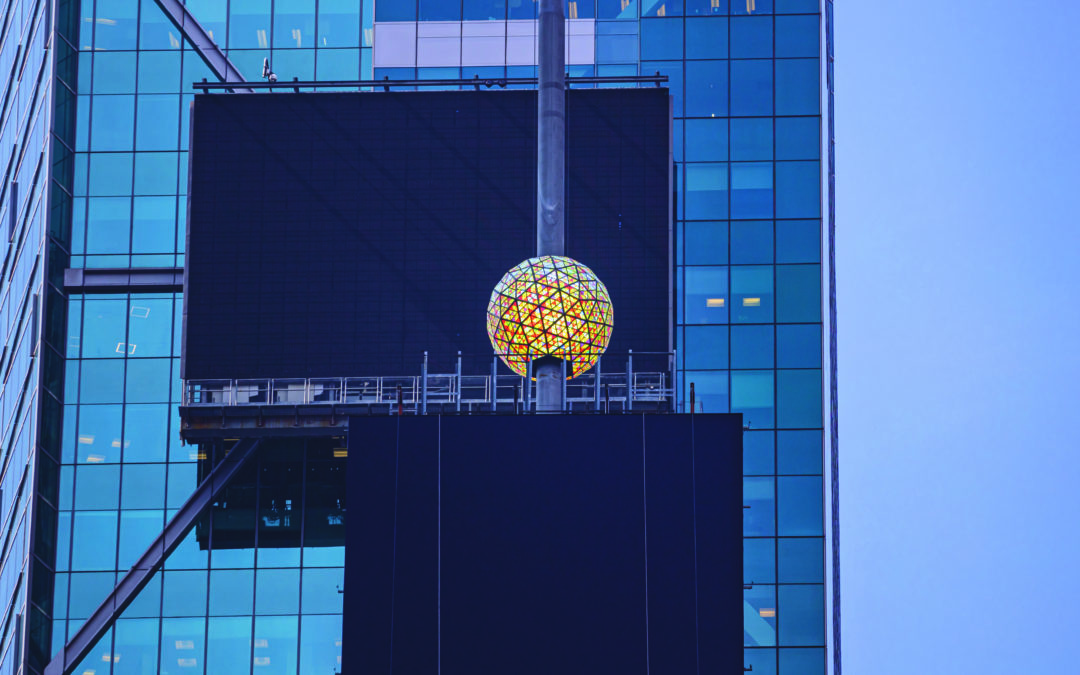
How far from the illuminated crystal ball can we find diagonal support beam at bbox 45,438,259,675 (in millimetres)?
24291

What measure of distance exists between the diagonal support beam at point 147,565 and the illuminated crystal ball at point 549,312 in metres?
24.3

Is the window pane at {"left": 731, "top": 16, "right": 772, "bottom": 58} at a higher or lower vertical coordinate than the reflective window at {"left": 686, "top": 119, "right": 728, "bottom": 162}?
higher

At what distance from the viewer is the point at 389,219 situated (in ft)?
138

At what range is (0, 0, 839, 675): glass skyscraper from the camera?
46250 mm

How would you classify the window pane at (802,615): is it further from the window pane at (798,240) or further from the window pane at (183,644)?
the window pane at (183,644)

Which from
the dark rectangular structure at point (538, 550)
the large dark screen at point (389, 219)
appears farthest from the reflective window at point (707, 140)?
the dark rectangular structure at point (538, 550)

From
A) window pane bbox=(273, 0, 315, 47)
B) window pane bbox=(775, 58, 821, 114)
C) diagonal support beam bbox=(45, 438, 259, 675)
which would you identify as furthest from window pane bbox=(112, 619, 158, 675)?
window pane bbox=(775, 58, 821, 114)

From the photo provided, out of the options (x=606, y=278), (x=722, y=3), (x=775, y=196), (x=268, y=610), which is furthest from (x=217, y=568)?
(x=722, y=3)

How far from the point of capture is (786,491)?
1871 inches

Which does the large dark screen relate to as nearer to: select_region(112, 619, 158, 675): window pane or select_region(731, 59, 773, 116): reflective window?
select_region(731, 59, 773, 116): reflective window

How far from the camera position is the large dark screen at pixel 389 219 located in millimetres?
41344

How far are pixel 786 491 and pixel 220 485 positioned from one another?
1848 cm

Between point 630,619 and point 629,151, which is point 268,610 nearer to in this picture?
point 629,151

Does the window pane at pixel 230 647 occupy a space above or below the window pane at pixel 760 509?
below
